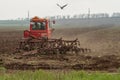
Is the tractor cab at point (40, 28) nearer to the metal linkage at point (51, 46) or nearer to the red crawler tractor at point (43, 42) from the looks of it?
the red crawler tractor at point (43, 42)

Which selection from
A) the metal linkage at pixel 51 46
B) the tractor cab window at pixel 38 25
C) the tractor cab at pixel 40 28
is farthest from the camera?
the tractor cab window at pixel 38 25

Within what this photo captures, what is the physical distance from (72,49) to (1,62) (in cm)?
599

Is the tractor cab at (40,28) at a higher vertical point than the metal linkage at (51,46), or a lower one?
higher

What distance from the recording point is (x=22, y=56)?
2391cm

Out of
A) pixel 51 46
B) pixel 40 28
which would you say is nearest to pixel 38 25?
pixel 40 28

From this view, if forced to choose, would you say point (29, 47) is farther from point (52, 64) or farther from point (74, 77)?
point (74, 77)

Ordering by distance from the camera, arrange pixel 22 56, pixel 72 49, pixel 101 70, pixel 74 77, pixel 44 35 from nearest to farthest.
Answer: pixel 74 77
pixel 101 70
pixel 22 56
pixel 72 49
pixel 44 35

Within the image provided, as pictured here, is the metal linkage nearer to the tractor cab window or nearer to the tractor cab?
the tractor cab

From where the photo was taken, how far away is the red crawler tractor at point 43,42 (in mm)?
25359

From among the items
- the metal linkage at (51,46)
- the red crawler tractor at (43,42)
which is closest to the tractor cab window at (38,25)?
the red crawler tractor at (43,42)

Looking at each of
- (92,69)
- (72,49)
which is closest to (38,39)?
(72,49)

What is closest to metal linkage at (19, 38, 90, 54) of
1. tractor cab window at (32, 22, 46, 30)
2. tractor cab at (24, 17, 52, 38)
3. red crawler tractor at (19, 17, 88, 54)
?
red crawler tractor at (19, 17, 88, 54)

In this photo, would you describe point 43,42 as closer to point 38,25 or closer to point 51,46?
point 51,46

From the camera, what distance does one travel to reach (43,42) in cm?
2648
